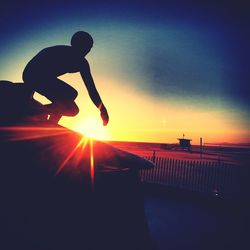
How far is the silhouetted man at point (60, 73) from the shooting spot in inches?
95.7

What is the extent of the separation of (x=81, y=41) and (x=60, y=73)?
0.44 metres

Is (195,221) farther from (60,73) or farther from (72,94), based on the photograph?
(60,73)

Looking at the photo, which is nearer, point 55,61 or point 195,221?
point 55,61

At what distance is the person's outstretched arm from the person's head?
6.0 inches

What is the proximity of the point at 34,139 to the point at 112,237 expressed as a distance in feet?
3.68

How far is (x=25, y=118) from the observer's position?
216 cm

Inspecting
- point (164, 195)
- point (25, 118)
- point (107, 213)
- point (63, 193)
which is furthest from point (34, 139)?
point (164, 195)

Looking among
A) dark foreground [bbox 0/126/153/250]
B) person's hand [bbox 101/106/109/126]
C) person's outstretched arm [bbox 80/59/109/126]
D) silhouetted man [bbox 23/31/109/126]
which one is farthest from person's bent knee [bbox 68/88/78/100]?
dark foreground [bbox 0/126/153/250]

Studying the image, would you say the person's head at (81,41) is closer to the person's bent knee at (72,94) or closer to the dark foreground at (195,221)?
the person's bent knee at (72,94)

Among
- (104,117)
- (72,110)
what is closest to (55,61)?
(72,110)

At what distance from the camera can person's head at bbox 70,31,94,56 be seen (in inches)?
98.8

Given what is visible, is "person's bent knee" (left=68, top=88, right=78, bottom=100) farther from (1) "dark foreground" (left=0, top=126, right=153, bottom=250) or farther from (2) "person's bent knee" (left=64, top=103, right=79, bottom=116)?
(1) "dark foreground" (left=0, top=126, right=153, bottom=250)

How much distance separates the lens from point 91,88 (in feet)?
8.55

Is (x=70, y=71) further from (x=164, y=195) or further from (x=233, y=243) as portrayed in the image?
(x=164, y=195)
